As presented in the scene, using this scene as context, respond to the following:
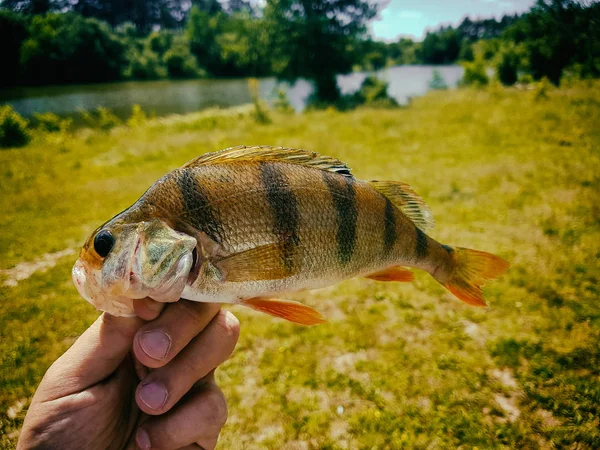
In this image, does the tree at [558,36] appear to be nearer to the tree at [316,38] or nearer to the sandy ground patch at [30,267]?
the tree at [316,38]

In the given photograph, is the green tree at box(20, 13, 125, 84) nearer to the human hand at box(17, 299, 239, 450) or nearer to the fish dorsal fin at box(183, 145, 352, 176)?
the fish dorsal fin at box(183, 145, 352, 176)

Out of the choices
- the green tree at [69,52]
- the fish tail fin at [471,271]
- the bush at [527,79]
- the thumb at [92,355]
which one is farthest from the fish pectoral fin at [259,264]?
the bush at [527,79]

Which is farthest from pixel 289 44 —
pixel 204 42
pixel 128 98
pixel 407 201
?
pixel 204 42

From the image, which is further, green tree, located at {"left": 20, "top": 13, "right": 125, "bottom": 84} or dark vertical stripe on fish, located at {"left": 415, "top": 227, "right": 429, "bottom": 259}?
green tree, located at {"left": 20, "top": 13, "right": 125, "bottom": 84}

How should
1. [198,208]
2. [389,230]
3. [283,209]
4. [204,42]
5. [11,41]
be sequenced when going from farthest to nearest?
[204,42] < [11,41] < [389,230] < [283,209] < [198,208]

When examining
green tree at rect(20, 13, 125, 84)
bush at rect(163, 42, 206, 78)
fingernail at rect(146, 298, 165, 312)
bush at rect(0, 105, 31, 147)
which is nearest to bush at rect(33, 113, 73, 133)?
bush at rect(0, 105, 31, 147)

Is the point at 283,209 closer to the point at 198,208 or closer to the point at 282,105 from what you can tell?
the point at 198,208

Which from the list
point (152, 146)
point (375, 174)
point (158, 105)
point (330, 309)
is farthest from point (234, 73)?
point (330, 309)
